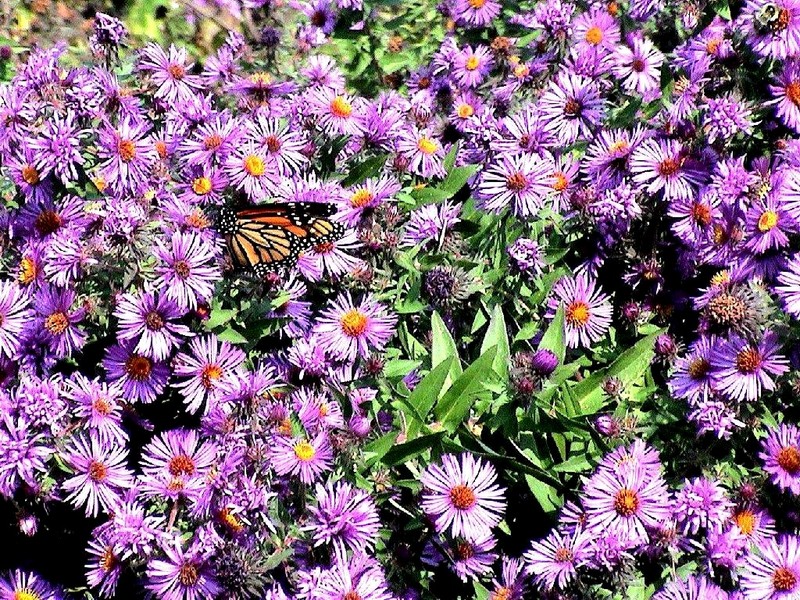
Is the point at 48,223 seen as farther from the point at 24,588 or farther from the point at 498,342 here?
the point at 498,342

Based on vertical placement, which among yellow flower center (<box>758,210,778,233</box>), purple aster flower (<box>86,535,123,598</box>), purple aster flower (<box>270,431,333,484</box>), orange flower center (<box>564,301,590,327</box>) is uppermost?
yellow flower center (<box>758,210,778,233</box>)

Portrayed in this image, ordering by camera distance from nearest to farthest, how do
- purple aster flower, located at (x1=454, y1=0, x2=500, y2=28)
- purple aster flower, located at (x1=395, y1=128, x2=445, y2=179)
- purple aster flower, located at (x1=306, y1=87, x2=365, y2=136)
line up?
purple aster flower, located at (x1=306, y1=87, x2=365, y2=136) → purple aster flower, located at (x1=395, y1=128, x2=445, y2=179) → purple aster flower, located at (x1=454, y1=0, x2=500, y2=28)

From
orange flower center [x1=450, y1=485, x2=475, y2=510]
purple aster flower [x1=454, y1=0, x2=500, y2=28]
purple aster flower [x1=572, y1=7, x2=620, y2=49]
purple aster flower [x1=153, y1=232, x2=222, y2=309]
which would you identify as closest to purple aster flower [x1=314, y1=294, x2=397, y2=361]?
purple aster flower [x1=153, y1=232, x2=222, y2=309]

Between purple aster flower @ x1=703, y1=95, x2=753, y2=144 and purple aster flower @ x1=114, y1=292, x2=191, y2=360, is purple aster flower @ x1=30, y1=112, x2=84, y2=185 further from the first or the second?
purple aster flower @ x1=703, y1=95, x2=753, y2=144

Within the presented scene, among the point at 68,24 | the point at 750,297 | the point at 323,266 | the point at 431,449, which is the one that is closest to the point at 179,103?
the point at 323,266

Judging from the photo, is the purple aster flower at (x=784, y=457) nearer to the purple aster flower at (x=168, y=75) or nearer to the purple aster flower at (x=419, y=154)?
the purple aster flower at (x=419, y=154)

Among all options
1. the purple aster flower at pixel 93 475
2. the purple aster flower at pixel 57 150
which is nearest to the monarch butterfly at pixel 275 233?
the purple aster flower at pixel 57 150
